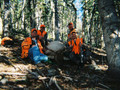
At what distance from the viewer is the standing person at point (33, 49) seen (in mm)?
5270

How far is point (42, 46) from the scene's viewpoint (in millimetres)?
6133

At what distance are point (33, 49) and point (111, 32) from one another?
3351 mm

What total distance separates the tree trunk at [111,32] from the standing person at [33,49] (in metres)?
2.87

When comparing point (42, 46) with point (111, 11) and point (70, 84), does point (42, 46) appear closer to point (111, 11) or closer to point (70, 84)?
point (70, 84)

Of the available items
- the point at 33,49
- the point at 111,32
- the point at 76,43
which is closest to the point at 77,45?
the point at 76,43

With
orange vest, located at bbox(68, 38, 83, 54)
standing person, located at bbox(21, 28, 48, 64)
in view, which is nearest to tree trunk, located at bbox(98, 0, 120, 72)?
orange vest, located at bbox(68, 38, 83, 54)

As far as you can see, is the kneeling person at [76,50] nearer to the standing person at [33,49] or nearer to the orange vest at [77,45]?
the orange vest at [77,45]

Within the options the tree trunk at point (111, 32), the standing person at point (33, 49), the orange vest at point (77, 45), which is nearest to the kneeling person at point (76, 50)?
the orange vest at point (77, 45)

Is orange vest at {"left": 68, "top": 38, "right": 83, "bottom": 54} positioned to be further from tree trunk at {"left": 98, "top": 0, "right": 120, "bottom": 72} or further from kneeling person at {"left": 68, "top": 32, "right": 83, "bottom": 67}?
tree trunk at {"left": 98, "top": 0, "right": 120, "bottom": 72}

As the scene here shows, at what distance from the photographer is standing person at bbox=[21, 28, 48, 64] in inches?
207

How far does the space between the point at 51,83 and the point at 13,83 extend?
97 cm

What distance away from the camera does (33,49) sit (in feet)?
17.6

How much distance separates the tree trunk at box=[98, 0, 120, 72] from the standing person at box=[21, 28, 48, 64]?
9.42 ft

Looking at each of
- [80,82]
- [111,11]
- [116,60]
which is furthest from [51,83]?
[111,11]
